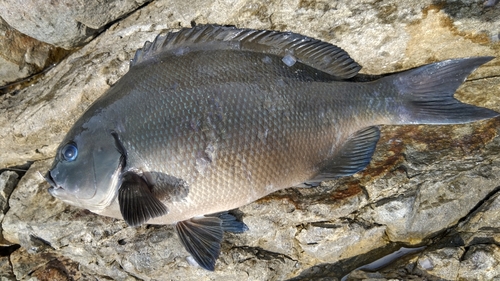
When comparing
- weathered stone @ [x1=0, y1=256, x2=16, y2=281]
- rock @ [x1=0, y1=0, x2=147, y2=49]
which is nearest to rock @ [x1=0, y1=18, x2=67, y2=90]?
rock @ [x1=0, y1=0, x2=147, y2=49]

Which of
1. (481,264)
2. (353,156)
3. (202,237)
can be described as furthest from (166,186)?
(481,264)

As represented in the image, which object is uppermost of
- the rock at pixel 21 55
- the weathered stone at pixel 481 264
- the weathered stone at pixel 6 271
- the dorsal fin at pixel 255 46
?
the rock at pixel 21 55

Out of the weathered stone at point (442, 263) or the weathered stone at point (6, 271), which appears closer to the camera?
the weathered stone at point (442, 263)

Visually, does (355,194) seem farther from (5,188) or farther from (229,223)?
(5,188)

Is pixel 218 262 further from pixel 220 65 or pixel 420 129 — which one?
pixel 420 129

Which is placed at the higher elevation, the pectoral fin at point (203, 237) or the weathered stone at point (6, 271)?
the pectoral fin at point (203, 237)

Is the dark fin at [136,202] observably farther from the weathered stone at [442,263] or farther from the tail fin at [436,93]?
the weathered stone at [442,263]

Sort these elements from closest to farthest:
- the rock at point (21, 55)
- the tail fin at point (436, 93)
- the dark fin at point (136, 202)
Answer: the dark fin at point (136, 202) < the tail fin at point (436, 93) < the rock at point (21, 55)

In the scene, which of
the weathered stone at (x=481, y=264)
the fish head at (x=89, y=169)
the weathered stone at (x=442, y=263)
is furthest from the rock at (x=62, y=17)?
the weathered stone at (x=481, y=264)
